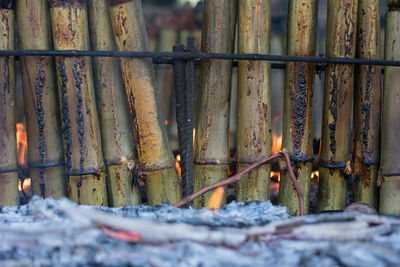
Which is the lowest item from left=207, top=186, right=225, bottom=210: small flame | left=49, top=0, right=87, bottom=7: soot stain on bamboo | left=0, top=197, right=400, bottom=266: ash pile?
left=207, top=186, right=225, bottom=210: small flame

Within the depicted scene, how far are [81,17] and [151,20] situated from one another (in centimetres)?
204

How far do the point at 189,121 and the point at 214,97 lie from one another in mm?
131

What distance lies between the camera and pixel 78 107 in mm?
Answer: 1480

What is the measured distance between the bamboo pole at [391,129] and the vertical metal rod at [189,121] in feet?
2.31

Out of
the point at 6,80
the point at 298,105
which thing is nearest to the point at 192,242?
the point at 298,105

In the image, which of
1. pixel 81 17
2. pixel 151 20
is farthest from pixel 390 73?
pixel 151 20

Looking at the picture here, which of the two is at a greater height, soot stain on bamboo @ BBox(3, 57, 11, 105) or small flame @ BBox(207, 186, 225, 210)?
soot stain on bamboo @ BBox(3, 57, 11, 105)

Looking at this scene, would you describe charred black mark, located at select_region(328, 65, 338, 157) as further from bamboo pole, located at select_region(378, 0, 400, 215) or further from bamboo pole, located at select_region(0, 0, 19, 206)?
bamboo pole, located at select_region(0, 0, 19, 206)

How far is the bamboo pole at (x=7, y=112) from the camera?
58.2 inches

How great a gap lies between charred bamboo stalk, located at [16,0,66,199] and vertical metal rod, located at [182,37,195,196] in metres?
0.45

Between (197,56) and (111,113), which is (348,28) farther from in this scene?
(111,113)

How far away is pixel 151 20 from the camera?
3.47m

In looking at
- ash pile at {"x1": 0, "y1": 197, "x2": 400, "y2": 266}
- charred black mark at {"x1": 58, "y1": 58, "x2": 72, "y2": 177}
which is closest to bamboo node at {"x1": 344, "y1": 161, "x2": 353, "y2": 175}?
ash pile at {"x1": 0, "y1": 197, "x2": 400, "y2": 266}

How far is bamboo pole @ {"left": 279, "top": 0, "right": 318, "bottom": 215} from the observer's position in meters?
1.58
